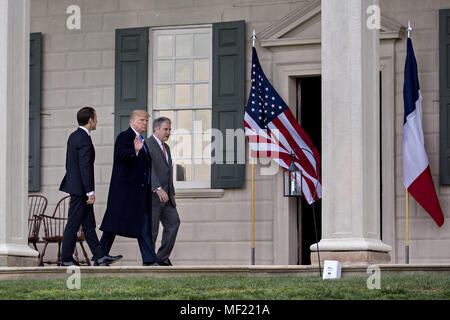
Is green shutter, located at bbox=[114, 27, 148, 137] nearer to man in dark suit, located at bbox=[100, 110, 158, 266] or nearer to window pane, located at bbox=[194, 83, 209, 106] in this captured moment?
window pane, located at bbox=[194, 83, 209, 106]

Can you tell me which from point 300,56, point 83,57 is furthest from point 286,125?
point 83,57

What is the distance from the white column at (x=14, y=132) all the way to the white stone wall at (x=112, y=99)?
283 centimetres

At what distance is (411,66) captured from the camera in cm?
1335

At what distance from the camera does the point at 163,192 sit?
12312 mm

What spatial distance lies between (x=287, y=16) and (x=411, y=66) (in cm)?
186

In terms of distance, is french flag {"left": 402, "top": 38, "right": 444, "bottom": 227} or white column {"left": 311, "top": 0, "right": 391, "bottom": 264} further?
french flag {"left": 402, "top": 38, "right": 444, "bottom": 227}

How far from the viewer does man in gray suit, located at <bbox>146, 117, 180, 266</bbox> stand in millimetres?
12312

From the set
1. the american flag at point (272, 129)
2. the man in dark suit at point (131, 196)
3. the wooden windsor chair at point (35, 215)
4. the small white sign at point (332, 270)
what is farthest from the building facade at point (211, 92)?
the small white sign at point (332, 270)

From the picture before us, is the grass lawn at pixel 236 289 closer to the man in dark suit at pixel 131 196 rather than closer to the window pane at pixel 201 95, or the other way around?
the man in dark suit at pixel 131 196

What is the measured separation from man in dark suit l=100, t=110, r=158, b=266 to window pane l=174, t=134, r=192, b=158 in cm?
261

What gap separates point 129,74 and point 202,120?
114 centimetres

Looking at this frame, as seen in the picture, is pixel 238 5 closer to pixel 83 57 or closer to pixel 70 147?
pixel 83 57

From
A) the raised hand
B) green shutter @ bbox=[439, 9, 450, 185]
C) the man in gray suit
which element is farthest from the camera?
green shutter @ bbox=[439, 9, 450, 185]

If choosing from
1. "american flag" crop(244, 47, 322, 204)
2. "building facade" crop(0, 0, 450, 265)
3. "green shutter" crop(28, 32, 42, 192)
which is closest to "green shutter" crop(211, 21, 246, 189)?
"building facade" crop(0, 0, 450, 265)
